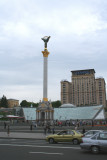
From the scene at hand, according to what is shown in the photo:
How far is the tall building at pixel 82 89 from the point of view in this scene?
179 meters

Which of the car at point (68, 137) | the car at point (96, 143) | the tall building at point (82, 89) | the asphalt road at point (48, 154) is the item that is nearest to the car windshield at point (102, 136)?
the car at point (96, 143)

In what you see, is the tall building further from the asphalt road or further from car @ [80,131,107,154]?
car @ [80,131,107,154]

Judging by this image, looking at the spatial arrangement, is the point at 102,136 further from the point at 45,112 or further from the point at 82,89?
the point at 82,89

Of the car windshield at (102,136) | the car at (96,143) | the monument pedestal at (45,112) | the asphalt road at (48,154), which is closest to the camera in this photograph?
the asphalt road at (48,154)

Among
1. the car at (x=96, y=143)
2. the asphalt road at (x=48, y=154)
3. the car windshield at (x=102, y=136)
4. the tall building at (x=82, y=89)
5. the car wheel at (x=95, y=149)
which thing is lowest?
the asphalt road at (x=48, y=154)

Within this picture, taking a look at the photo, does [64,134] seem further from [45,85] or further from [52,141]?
[45,85]

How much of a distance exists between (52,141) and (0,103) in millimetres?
140391

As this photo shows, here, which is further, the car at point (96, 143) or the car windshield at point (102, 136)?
the car windshield at point (102, 136)

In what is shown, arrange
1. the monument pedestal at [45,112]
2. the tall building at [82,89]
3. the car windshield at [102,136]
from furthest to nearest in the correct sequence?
the tall building at [82,89] < the monument pedestal at [45,112] < the car windshield at [102,136]

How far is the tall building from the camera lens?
589 ft

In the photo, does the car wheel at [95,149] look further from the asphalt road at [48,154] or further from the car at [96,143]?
the asphalt road at [48,154]

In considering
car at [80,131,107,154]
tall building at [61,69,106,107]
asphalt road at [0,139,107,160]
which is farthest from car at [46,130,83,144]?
tall building at [61,69,106,107]

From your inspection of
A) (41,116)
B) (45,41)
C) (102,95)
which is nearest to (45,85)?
(41,116)

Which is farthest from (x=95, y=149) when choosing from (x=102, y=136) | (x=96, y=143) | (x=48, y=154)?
(x=48, y=154)
